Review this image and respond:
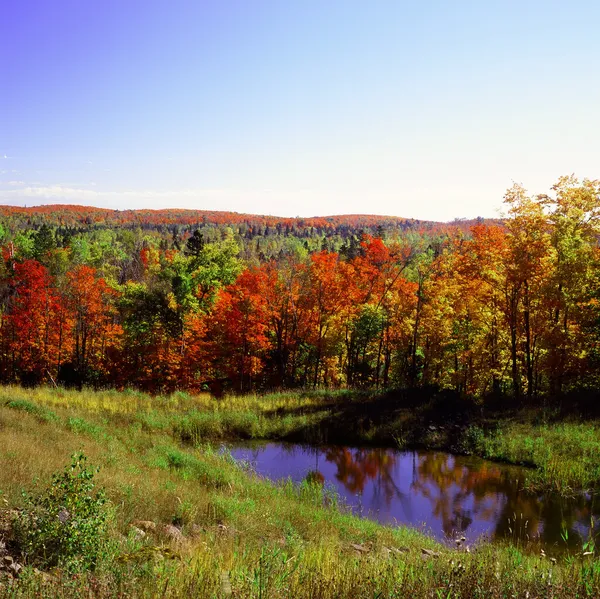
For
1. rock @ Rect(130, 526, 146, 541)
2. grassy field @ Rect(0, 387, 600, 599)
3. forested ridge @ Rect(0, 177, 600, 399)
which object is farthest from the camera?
forested ridge @ Rect(0, 177, 600, 399)

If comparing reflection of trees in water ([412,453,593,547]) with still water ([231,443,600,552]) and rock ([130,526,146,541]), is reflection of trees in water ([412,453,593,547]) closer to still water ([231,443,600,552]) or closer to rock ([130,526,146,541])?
still water ([231,443,600,552])

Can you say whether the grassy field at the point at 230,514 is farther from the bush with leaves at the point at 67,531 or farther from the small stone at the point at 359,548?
the bush with leaves at the point at 67,531

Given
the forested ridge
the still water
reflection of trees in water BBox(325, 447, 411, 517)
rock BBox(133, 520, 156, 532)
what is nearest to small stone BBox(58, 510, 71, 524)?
rock BBox(133, 520, 156, 532)

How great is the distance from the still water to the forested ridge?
293 inches

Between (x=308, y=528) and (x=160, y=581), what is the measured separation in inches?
213

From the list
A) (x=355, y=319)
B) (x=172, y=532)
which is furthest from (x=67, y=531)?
(x=355, y=319)

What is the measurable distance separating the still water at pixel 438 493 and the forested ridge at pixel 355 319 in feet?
24.4

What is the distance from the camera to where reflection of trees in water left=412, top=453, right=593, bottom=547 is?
36.1 feet

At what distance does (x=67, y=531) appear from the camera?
16.3 feet

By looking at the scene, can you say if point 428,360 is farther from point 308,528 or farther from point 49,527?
point 49,527

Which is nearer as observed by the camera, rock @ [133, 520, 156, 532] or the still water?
rock @ [133, 520, 156, 532]

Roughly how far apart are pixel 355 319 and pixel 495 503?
20398 millimetres

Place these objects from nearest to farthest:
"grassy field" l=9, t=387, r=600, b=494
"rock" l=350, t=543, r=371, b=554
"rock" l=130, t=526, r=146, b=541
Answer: "rock" l=130, t=526, r=146, b=541, "rock" l=350, t=543, r=371, b=554, "grassy field" l=9, t=387, r=600, b=494

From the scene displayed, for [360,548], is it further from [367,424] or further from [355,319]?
[355,319]
